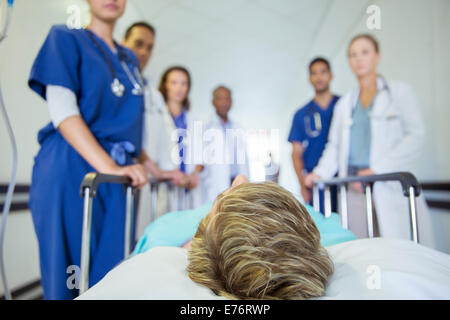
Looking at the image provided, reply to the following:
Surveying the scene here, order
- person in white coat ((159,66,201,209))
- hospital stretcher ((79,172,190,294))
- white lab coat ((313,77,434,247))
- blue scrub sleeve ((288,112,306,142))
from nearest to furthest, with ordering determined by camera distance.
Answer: hospital stretcher ((79,172,190,294)), white lab coat ((313,77,434,247)), person in white coat ((159,66,201,209)), blue scrub sleeve ((288,112,306,142))

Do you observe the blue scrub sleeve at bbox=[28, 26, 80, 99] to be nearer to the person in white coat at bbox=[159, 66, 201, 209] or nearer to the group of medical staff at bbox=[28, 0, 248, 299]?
the group of medical staff at bbox=[28, 0, 248, 299]

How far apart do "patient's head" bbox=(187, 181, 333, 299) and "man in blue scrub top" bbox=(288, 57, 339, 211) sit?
102cm

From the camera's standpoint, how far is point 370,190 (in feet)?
2.19

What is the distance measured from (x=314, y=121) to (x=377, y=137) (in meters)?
0.37

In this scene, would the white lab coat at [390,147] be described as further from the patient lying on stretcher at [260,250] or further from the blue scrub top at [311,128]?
the patient lying on stretcher at [260,250]

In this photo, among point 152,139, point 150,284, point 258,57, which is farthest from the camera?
point 258,57

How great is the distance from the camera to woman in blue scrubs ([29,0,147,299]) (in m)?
0.58

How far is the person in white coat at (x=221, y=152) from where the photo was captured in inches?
27.4

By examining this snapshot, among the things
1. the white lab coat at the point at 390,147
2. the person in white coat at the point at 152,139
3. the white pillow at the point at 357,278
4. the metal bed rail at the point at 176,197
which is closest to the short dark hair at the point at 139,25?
the person in white coat at the point at 152,139

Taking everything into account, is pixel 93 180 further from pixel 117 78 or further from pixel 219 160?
pixel 219 160

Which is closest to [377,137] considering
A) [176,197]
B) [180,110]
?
[176,197]

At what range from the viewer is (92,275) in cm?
55

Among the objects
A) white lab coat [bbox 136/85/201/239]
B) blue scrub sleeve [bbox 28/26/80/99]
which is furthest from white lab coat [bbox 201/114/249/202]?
blue scrub sleeve [bbox 28/26/80/99]
